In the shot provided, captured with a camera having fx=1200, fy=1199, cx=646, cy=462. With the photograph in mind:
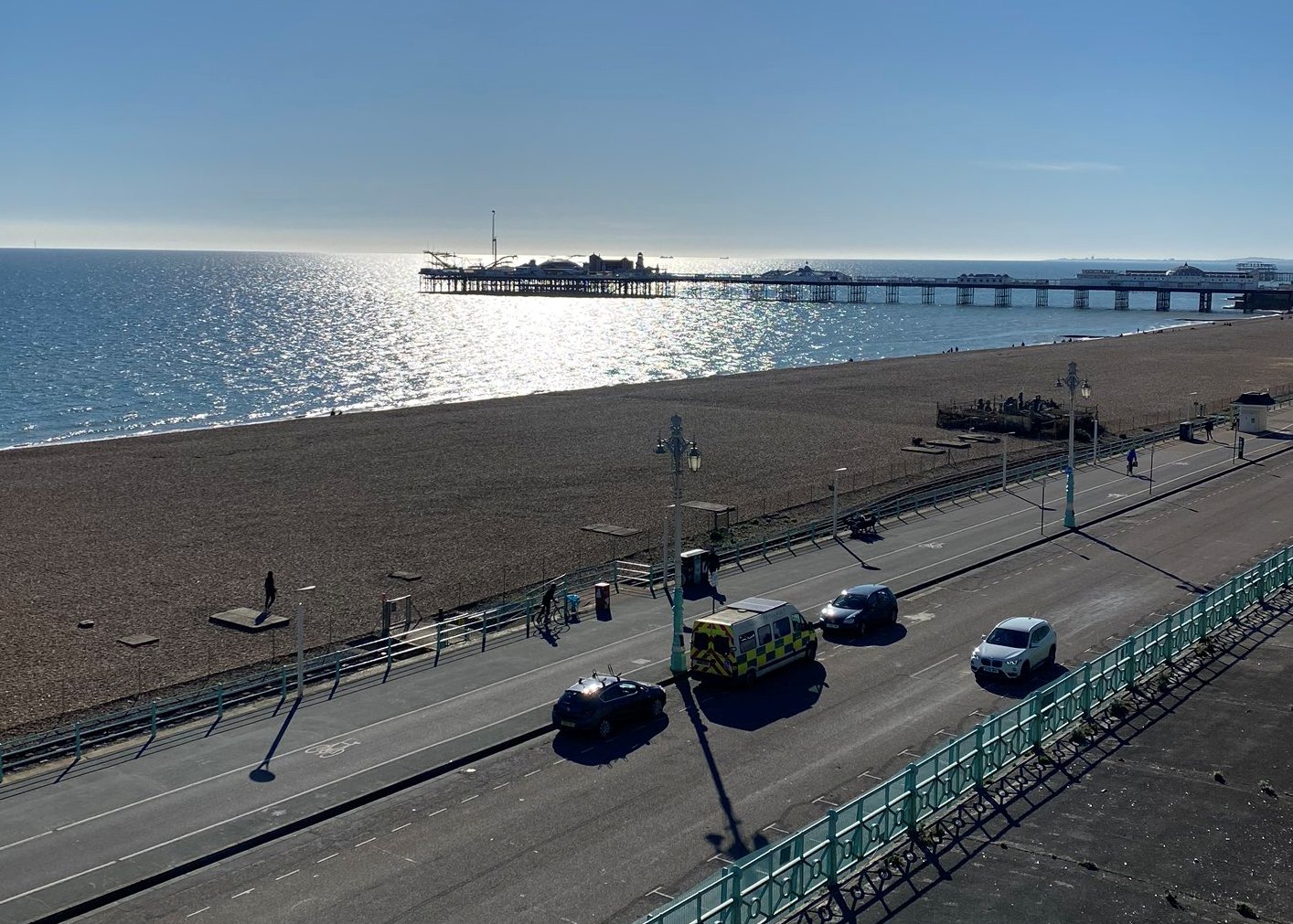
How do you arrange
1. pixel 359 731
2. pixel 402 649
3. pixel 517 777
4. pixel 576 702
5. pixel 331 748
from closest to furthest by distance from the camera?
pixel 517 777 < pixel 331 748 < pixel 576 702 < pixel 359 731 < pixel 402 649

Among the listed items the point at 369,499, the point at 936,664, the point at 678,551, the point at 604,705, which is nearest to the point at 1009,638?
the point at 936,664

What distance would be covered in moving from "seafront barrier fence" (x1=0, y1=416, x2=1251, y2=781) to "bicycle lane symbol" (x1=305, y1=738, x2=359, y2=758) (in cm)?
302

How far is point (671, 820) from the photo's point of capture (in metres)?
18.5

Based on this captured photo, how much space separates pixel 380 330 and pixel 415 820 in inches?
6323

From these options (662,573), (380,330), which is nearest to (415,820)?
(662,573)

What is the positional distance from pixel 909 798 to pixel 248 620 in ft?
73.6

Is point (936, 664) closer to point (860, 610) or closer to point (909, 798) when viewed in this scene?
point (860, 610)

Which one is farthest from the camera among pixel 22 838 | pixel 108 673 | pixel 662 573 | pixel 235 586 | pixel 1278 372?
pixel 1278 372

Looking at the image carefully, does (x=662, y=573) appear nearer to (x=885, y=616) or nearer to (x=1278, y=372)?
(x=885, y=616)

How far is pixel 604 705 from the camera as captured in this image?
73.3 ft

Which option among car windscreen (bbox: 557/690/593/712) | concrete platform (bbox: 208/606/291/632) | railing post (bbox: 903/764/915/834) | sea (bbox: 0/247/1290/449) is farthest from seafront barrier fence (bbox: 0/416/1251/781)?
sea (bbox: 0/247/1290/449)

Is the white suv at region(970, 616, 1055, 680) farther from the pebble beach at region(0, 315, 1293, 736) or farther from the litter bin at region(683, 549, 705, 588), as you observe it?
the pebble beach at region(0, 315, 1293, 736)

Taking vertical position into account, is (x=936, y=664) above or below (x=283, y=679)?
below

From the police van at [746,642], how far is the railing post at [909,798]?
316 inches
